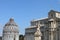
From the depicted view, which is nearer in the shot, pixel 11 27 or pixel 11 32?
pixel 11 32

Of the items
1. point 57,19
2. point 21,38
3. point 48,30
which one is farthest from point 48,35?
point 21,38

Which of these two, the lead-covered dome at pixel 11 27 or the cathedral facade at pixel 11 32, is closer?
the cathedral facade at pixel 11 32

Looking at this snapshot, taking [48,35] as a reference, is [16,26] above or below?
above

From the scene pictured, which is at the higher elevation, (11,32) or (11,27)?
(11,27)

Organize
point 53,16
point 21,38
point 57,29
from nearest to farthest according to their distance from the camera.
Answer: point 57,29 → point 53,16 → point 21,38

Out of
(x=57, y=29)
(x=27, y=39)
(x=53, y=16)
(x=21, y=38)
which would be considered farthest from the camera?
(x=21, y=38)

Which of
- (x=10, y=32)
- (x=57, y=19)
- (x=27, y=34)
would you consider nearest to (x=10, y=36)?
(x=10, y=32)

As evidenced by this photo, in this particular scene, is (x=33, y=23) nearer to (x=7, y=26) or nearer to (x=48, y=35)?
(x=48, y=35)

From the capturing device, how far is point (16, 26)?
8500 centimetres

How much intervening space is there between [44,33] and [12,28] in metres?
25.9

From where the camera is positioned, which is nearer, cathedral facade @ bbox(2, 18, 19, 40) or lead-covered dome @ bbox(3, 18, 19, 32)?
cathedral facade @ bbox(2, 18, 19, 40)

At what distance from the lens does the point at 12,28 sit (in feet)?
273

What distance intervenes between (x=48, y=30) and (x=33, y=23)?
1209 cm

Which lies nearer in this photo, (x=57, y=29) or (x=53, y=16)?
(x=57, y=29)
